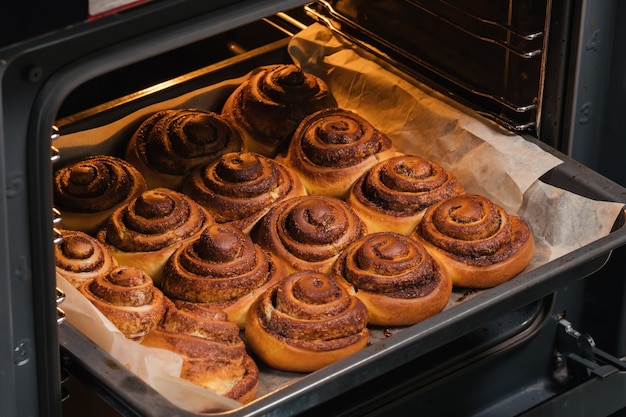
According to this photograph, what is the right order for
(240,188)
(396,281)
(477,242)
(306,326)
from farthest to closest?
(240,188)
(477,242)
(396,281)
(306,326)

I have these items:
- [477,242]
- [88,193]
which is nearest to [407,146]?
[477,242]

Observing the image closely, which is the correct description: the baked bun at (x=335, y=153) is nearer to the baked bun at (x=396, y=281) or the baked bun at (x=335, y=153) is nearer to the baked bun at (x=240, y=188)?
the baked bun at (x=240, y=188)

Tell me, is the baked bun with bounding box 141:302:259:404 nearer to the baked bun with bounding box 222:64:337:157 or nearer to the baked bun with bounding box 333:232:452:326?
the baked bun with bounding box 333:232:452:326

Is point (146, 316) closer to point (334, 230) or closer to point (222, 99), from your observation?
point (334, 230)

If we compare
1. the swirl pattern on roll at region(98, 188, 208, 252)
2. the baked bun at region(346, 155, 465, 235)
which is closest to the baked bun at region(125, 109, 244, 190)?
the swirl pattern on roll at region(98, 188, 208, 252)

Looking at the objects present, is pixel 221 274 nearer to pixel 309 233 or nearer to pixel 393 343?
pixel 309 233

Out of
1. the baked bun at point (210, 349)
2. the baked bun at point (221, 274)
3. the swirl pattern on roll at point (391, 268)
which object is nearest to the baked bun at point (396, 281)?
the swirl pattern on roll at point (391, 268)
